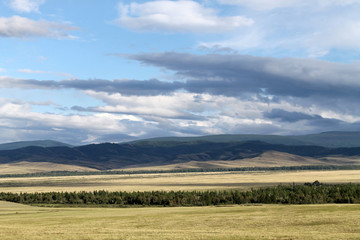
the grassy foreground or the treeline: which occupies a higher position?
the grassy foreground

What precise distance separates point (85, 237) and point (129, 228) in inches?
482

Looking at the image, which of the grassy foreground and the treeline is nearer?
the grassy foreground

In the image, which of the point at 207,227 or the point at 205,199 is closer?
the point at 207,227

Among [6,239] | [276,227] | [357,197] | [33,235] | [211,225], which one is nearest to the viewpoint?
[6,239]

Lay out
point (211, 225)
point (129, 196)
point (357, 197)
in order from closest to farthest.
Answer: point (211, 225) → point (357, 197) → point (129, 196)

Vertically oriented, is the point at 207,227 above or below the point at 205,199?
above

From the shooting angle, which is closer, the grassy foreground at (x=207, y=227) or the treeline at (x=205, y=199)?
the grassy foreground at (x=207, y=227)

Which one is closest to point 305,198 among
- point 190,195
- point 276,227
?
point 190,195

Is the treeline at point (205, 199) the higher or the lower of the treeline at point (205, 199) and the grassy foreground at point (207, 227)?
the lower

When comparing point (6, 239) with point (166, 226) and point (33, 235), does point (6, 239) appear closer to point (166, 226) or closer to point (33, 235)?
point (33, 235)

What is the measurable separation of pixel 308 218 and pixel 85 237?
31525 millimetres

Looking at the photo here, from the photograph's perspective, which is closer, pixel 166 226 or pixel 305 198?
pixel 166 226

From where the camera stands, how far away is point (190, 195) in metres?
149

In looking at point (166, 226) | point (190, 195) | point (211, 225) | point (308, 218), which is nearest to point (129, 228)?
point (166, 226)
